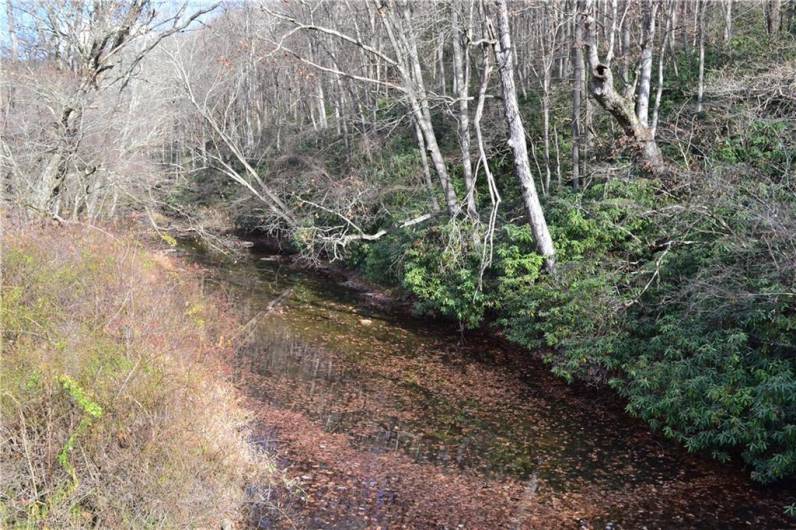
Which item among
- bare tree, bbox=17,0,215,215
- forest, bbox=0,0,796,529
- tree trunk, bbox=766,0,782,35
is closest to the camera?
forest, bbox=0,0,796,529

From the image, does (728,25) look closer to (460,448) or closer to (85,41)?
(460,448)

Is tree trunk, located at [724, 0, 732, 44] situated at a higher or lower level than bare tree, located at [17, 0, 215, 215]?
higher

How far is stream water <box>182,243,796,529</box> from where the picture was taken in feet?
22.7

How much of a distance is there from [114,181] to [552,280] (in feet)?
32.8

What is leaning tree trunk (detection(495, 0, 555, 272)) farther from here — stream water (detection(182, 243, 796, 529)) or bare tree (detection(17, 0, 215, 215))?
bare tree (detection(17, 0, 215, 215))

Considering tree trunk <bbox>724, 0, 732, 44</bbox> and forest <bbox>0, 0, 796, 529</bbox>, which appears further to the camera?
tree trunk <bbox>724, 0, 732, 44</bbox>

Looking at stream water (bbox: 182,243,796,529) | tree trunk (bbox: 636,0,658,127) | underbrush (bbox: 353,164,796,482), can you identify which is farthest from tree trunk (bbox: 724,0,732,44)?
stream water (bbox: 182,243,796,529)

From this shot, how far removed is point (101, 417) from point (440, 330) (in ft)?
34.5

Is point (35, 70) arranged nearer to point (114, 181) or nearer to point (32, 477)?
point (114, 181)

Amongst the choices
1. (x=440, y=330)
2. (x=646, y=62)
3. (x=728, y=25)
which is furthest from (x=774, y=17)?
(x=440, y=330)

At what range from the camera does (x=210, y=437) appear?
22.1ft

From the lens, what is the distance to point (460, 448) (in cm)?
863

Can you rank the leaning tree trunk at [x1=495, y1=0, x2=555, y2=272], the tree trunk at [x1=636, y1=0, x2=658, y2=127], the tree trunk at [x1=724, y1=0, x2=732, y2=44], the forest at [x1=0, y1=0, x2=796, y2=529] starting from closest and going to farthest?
the forest at [x1=0, y1=0, x2=796, y2=529], the leaning tree trunk at [x1=495, y1=0, x2=555, y2=272], the tree trunk at [x1=636, y1=0, x2=658, y2=127], the tree trunk at [x1=724, y1=0, x2=732, y2=44]

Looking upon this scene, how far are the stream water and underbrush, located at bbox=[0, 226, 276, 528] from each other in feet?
3.36
